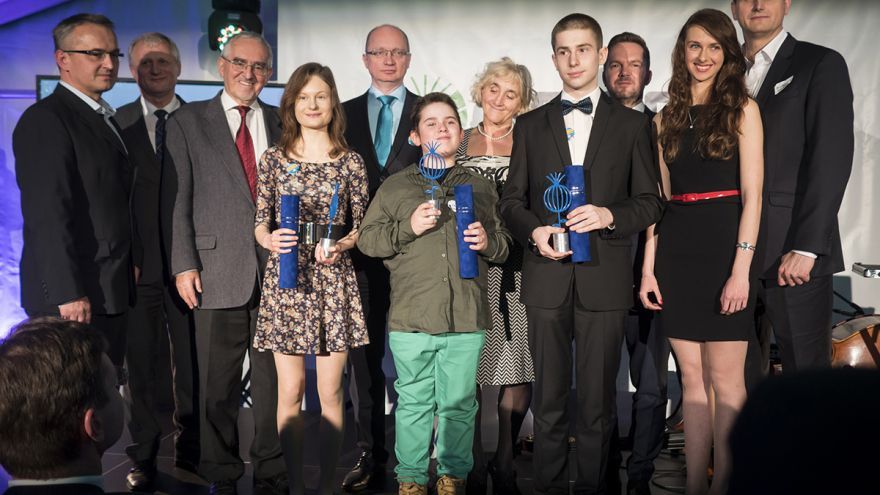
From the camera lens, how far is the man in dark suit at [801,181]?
3391 millimetres

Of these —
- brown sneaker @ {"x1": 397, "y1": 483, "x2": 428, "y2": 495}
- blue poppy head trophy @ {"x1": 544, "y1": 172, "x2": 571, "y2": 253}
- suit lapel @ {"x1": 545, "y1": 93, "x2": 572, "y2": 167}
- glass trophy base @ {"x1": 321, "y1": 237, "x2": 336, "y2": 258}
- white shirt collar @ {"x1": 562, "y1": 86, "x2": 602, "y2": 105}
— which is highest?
white shirt collar @ {"x1": 562, "y1": 86, "x2": 602, "y2": 105}

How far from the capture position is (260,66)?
4027 millimetres

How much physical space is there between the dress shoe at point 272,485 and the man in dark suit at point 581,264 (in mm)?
1145

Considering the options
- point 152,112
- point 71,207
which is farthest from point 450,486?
point 152,112

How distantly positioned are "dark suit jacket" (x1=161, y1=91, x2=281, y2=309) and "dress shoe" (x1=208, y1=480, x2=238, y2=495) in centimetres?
80

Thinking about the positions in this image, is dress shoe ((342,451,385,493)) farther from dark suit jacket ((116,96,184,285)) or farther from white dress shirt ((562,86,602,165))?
white dress shirt ((562,86,602,165))

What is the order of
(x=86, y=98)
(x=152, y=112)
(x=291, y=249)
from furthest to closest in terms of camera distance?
(x=152, y=112), (x=86, y=98), (x=291, y=249)

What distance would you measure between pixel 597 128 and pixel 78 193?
87.8 inches

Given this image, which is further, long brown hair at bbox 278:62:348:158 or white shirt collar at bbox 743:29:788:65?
long brown hair at bbox 278:62:348:158

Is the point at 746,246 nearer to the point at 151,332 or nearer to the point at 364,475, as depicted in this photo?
the point at 364,475

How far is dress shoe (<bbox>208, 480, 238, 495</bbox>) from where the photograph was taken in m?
3.85

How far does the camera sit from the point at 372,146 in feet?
14.4

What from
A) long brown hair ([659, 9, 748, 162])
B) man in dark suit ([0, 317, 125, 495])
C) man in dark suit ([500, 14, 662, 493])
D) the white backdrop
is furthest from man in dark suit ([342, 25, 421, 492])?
man in dark suit ([0, 317, 125, 495])

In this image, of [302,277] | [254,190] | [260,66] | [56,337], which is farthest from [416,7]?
[56,337]
